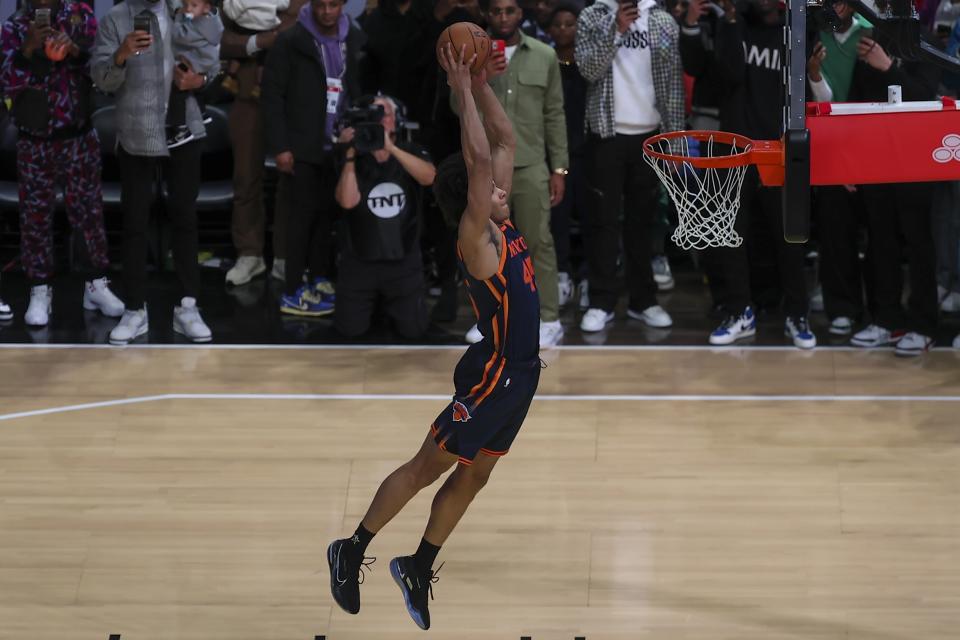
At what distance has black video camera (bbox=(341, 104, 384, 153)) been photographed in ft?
29.3

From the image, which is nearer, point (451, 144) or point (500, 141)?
point (500, 141)

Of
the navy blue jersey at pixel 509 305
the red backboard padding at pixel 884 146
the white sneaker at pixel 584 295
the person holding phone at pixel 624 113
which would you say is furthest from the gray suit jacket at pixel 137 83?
the red backboard padding at pixel 884 146

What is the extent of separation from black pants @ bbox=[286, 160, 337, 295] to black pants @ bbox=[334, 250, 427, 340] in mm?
487

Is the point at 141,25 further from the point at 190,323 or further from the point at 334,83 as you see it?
the point at 190,323

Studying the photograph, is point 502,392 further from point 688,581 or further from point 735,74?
point 735,74

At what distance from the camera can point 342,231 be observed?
363 inches

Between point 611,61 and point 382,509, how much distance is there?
4045mm

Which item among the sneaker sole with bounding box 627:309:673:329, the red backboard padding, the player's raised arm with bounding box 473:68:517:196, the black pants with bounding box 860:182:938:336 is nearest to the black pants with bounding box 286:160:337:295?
the sneaker sole with bounding box 627:309:673:329

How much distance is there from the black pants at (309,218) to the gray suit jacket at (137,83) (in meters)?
1.00

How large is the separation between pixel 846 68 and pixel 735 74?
624 mm

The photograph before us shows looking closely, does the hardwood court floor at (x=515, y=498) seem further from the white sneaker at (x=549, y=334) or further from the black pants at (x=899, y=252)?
the black pants at (x=899, y=252)

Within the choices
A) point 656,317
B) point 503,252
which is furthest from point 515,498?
point 656,317

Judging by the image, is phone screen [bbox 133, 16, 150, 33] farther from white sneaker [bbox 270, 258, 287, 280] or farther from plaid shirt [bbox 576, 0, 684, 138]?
plaid shirt [bbox 576, 0, 684, 138]

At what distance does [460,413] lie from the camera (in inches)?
221
